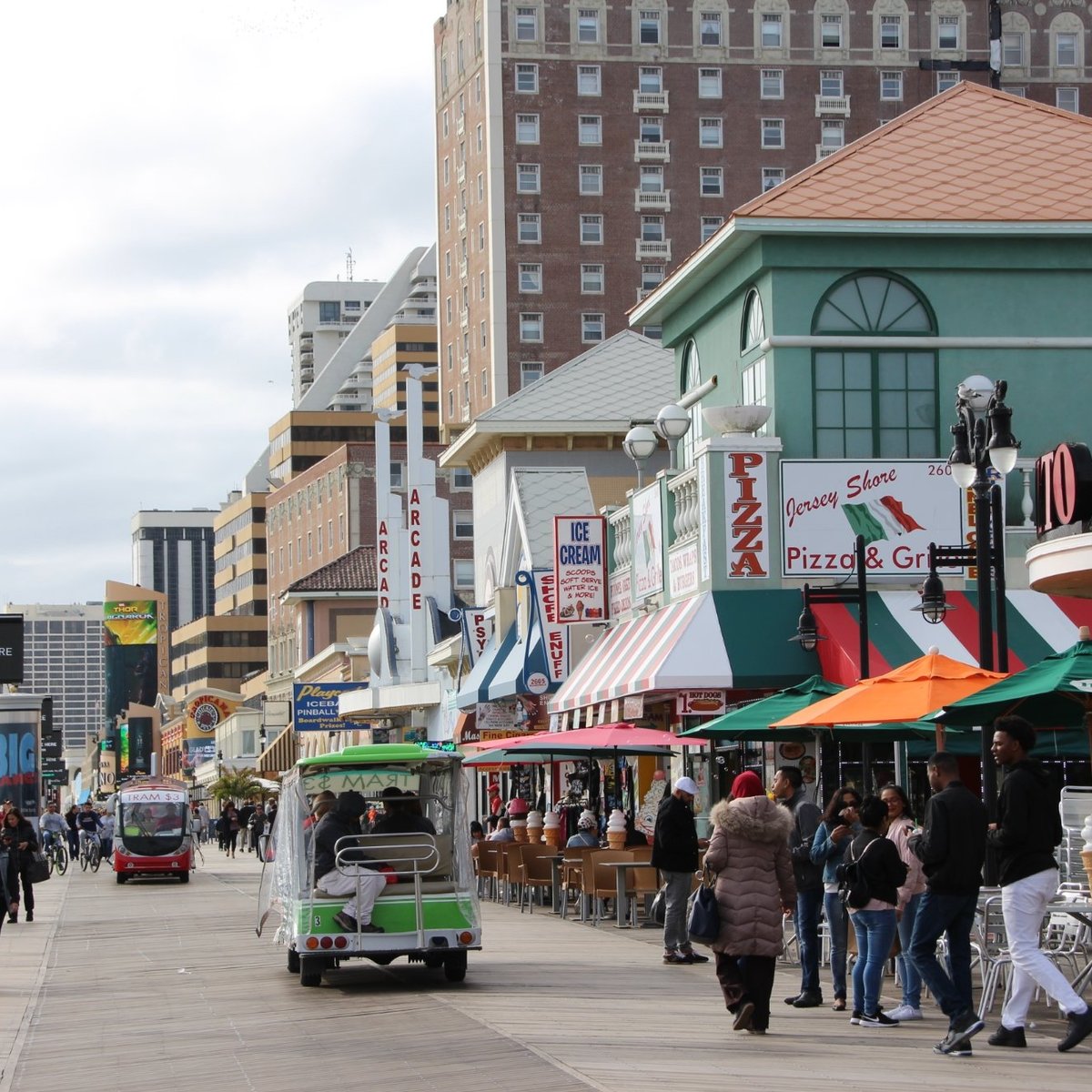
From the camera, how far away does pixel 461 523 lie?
114 metres

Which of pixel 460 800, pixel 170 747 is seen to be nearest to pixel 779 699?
pixel 460 800

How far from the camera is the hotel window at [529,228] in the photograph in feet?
312

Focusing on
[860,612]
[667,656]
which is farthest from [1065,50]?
[860,612]

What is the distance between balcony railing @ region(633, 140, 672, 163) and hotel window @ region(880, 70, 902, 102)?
10516 millimetres

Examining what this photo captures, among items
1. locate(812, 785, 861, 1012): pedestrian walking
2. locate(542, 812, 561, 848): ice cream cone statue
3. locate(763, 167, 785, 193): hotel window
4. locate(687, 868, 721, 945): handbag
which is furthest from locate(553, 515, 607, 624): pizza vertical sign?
locate(763, 167, 785, 193): hotel window

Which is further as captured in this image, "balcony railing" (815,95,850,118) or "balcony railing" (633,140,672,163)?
"balcony railing" (815,95,850,118)

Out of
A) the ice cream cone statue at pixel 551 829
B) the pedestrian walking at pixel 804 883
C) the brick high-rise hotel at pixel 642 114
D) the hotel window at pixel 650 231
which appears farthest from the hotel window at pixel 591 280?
the pedestrian walking at pixel 804 883

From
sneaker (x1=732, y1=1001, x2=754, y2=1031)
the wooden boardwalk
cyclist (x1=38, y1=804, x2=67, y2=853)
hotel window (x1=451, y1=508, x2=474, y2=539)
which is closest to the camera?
the wooden boardwalk

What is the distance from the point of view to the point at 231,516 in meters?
171

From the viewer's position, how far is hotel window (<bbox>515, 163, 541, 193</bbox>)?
94.8 m

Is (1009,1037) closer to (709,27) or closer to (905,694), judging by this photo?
(905,694)

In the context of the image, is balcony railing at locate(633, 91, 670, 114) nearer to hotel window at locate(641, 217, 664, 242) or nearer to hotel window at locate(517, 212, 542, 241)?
hotel window at locate(641, 217, 664, 242)

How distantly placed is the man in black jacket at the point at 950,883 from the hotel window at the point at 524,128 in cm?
8421

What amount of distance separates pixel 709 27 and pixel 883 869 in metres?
87.0
